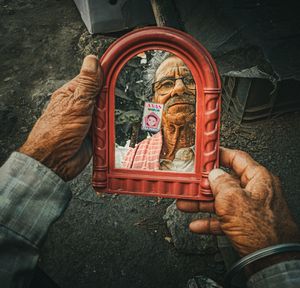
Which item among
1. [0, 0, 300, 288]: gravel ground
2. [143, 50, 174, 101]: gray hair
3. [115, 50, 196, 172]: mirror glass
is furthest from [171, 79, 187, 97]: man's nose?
[0, 0, 300, 288]: gravel ground

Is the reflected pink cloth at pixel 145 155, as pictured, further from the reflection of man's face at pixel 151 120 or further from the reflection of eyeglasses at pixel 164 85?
the reflection of eyeglasses at pixel 164 85

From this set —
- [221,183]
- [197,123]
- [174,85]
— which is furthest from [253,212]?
[174,85]

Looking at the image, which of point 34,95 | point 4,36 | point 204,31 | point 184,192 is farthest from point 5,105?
point 184,192

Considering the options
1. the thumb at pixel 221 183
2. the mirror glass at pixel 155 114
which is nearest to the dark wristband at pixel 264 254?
the thumb at pixel 221 183

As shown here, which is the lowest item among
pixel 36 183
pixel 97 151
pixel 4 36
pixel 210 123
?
pixel 36 183

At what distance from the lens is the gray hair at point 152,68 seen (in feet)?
5.74

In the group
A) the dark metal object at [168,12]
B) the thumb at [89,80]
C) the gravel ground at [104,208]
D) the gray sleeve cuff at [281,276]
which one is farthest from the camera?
the dark metal object at [168,12]

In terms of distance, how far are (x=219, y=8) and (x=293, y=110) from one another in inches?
68.0

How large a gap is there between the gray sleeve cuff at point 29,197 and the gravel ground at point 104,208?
5.28ft

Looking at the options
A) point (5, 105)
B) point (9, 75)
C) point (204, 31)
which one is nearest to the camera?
point (204, 31)

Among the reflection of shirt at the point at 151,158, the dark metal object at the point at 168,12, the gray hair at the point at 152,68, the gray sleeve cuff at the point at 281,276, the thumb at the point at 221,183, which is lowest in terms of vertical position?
the gray sleeve cuff at the point at 281,276

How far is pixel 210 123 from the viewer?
1.73 metres

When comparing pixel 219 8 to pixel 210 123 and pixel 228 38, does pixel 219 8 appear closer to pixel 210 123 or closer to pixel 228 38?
pixel 228 38

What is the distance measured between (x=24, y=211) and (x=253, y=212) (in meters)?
1.07
